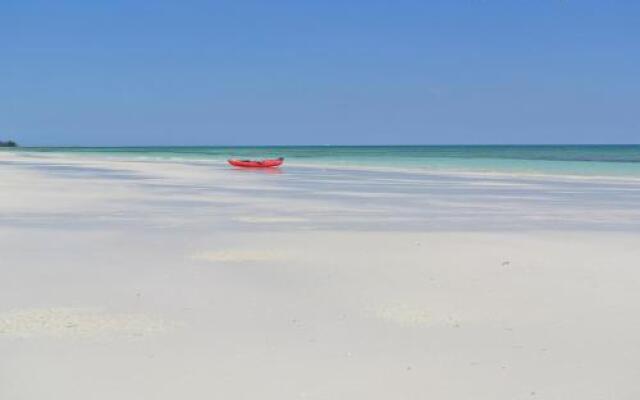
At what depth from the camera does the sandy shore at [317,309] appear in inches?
159

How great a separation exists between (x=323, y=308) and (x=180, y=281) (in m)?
1.60

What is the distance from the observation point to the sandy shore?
404 cm

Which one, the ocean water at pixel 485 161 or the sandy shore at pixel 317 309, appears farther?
the ocean water at pixel 485 161

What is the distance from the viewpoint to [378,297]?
20.0 ft

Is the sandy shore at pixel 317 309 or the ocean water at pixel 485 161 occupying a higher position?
the ocean water at pixel 485 161

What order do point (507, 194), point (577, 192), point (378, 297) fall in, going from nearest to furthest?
point (378, 297) → point (507, 194) → point (577, 192)

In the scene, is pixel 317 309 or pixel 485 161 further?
pixel 485 161

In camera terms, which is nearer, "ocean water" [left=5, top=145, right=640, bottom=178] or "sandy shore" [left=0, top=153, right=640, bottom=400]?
"sandy shore" [left=0, top=153, right=640, bottom=400]

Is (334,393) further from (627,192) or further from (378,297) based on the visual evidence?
(627,192)

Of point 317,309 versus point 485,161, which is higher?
point 485,161

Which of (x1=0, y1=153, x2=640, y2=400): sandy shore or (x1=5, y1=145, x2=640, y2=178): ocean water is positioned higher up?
(x1=5, y1=145, x2=640, y2=178): ocean water

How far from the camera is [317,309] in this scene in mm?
5648

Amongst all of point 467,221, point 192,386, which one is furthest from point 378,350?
point 467,221

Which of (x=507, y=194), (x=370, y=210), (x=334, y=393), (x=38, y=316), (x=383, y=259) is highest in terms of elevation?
(x=507, y=194)
